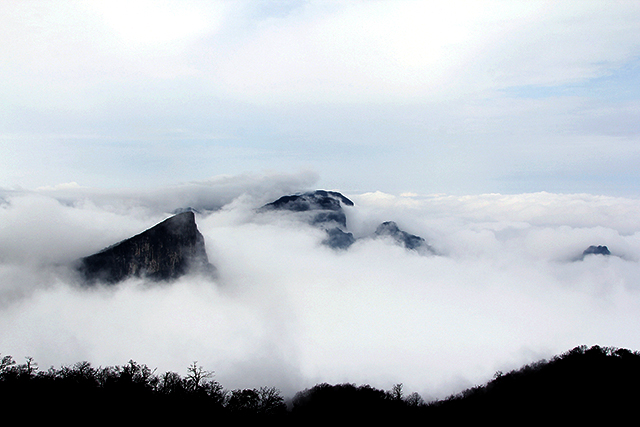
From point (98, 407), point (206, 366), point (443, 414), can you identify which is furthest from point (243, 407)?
point (206, 366)

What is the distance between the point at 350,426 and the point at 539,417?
41301 mm

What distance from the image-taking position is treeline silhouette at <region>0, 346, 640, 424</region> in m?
64.0

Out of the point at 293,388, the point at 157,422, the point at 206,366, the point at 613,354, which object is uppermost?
the point at 157,422

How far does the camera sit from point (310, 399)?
112 m

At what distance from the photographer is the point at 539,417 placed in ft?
261

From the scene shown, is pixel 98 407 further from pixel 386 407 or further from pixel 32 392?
pixel 386 407

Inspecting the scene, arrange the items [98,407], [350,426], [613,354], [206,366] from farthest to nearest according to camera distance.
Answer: [206,366] < [613,354] < [350,426] < [98,407]

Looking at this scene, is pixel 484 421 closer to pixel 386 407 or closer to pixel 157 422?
pixel 386 407

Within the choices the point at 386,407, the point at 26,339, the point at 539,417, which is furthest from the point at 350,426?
the point at 26,339

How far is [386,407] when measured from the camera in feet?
326

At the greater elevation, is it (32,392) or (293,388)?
(32,392)

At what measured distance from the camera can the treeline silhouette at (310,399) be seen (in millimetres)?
64000

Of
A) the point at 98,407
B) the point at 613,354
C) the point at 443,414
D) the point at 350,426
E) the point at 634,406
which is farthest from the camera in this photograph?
the point at 613,354

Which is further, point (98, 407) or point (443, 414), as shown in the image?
point (443, 414)
